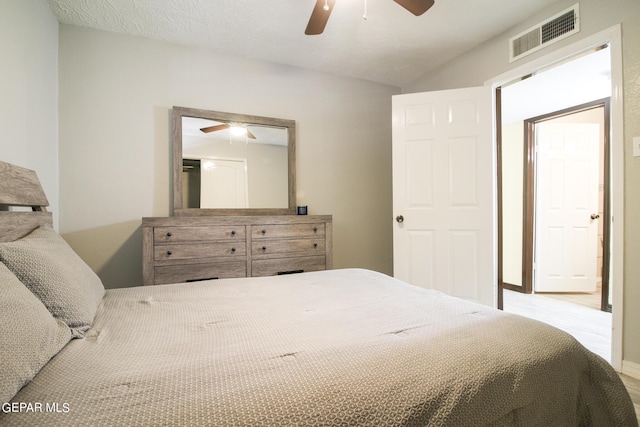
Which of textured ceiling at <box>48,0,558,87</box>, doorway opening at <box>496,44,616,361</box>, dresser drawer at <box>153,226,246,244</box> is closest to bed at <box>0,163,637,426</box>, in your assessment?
dresser drawer at <box>153,226,246,244</box>

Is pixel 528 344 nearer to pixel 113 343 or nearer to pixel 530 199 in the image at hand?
pixel 113 343

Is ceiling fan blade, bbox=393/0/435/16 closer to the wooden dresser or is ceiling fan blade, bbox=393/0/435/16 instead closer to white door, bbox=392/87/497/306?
white door, bbox=392/87/497/306

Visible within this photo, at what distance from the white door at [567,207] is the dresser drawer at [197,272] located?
12.4ft

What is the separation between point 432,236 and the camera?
2814mm

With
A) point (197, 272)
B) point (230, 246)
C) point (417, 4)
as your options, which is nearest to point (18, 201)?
point (197, 272)

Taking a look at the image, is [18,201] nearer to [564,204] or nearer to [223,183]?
[223,183]

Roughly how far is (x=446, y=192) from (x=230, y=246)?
6.57 ft

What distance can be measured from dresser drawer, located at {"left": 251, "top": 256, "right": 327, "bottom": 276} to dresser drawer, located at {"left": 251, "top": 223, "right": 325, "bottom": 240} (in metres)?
0.21

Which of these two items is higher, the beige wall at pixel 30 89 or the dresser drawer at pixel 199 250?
the beige wall at pixel 30 89

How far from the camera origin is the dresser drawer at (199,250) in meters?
2.17

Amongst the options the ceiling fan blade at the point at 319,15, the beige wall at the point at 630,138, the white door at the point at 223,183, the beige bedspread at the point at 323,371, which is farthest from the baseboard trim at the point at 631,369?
the white door at the point at 223,183

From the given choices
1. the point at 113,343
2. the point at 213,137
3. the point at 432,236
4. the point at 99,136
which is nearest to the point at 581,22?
the point at 432,236

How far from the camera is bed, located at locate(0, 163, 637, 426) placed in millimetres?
541

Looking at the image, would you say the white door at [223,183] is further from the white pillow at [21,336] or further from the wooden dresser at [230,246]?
the white pillow at [21,336]
